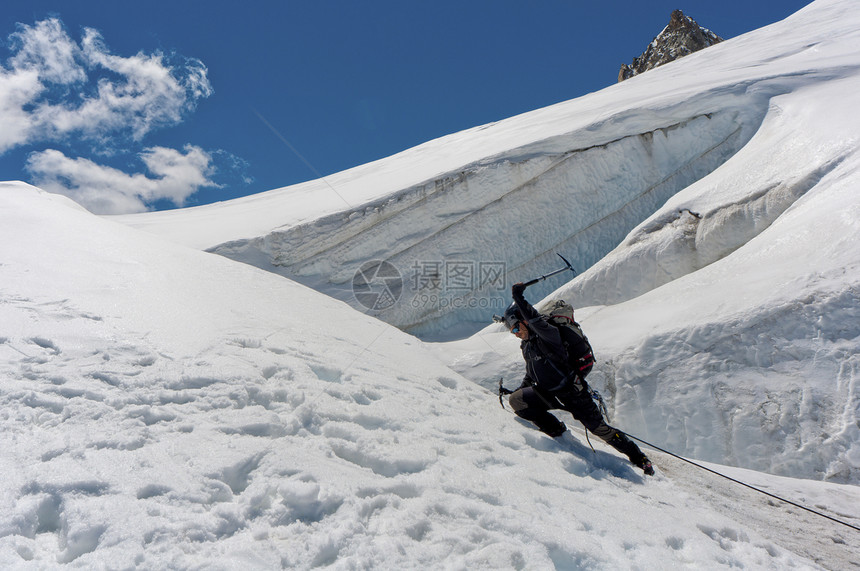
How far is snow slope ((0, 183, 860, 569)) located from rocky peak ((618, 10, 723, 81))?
158 ft

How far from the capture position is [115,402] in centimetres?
268

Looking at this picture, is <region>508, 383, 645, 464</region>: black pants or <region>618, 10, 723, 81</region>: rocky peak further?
<region>618, 10, 723, 81</region>: rocky peak

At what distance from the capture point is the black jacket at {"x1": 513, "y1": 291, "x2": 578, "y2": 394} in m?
3.81

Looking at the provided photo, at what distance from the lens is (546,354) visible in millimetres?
3889

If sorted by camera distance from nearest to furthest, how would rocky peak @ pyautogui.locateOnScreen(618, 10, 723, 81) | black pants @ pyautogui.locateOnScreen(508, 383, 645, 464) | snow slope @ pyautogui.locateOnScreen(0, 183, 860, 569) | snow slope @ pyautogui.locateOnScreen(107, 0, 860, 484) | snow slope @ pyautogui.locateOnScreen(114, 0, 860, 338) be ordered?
snow slope @ pyautogui.locateOnScreen(0, 183, 860, 569), black pants @ pyautogui.locateOnScreen(508, 383, 645, 464), snow slope @ pyautogui.locateOnScreen(107, 0, 860, 484), snow slope @ pyautogui.locateOnScreen(114, 0, 860, 338), rocky peak @ pyautogui.locateOnScreen(618, 10, 723, 81)

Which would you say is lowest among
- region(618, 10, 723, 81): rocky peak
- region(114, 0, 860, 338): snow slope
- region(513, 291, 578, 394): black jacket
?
region(513, 291, 578, 394): black jacket

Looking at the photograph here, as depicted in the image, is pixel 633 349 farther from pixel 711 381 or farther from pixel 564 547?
pixel 564 547

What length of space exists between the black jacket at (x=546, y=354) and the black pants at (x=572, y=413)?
0.09 metres

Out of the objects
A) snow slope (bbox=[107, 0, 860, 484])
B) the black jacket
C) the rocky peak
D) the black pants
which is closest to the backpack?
the black jacket

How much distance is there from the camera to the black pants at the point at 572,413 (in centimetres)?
373

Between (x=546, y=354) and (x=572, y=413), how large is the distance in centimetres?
53

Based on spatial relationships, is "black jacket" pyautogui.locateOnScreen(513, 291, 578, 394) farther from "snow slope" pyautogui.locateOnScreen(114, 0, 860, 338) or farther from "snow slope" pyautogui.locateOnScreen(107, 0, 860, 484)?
"snow slope" pyautogui.locateOnScreen(114, 0, 860, 338)

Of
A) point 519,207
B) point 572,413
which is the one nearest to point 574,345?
point 572,413

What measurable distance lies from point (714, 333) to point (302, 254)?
6.71 meters
